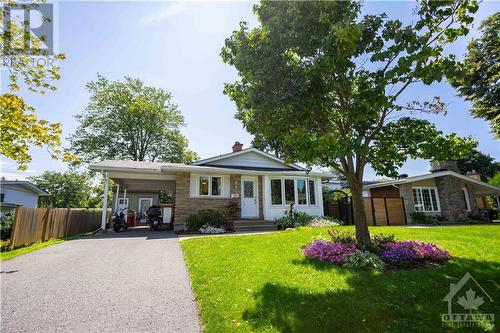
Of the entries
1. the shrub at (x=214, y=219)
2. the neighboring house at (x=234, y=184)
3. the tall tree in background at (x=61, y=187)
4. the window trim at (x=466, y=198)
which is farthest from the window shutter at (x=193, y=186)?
the tall tree in background at (x=61, y=187)

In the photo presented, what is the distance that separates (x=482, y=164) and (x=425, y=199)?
33.3 m

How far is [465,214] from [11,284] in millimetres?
25137

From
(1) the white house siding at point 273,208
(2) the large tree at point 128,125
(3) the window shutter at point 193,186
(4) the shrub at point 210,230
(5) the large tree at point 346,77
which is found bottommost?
(4) the shrub at point 210,230

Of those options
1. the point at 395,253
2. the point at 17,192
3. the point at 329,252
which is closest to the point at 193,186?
the point at 329,252

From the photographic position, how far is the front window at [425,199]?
18891 mm

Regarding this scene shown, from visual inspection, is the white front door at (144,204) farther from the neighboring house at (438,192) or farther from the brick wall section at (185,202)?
the neighboring house at (438,192)

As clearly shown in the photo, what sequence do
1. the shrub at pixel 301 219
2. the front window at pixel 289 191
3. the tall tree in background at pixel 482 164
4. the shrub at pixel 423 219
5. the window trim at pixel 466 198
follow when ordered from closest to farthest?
the shrub at pixel 301 219, the front window at pixel 289 191, the shrub at pixel 423 219, the window trim at pixel 466 198, the tall tree in background at pixel 482 164

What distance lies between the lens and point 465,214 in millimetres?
18672

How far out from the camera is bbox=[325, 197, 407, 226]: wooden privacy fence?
53.8 ft

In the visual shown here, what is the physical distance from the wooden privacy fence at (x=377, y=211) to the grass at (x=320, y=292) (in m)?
9.50

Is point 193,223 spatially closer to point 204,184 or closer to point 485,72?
point 204,184

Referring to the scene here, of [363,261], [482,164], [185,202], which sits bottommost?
[363,261]

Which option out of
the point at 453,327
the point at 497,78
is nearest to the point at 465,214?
the point at 497,78

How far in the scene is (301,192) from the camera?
16.3 metres
